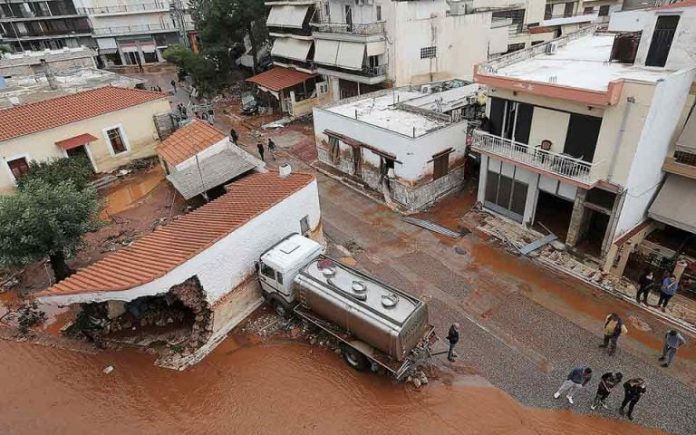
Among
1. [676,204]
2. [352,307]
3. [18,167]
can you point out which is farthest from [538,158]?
[18,167]

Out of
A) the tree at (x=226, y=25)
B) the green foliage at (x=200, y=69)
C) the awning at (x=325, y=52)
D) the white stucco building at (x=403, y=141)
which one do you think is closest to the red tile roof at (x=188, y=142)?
the white stucco building at (x=403, y=141)

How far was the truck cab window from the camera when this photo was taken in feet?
47.3

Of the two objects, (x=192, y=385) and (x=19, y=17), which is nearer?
(x=192, y=385)

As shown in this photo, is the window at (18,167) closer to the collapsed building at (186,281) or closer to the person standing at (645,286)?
the collapsed building at (186,281)

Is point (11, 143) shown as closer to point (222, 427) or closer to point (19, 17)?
point (222, 427)

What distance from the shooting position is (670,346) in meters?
12.4

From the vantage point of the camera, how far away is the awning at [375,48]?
30.4 meters

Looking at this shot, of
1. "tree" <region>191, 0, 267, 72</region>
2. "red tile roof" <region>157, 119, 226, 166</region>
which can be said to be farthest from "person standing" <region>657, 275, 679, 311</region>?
"tree" <region>191, 0, 267, 72</region>

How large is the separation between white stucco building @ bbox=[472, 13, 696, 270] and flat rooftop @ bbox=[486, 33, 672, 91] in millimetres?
43

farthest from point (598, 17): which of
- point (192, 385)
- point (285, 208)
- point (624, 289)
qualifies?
point (192, 385)

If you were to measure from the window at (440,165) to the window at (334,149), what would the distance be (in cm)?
683

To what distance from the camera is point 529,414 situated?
11.6m

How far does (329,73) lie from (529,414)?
97.8ft

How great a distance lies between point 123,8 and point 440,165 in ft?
213
